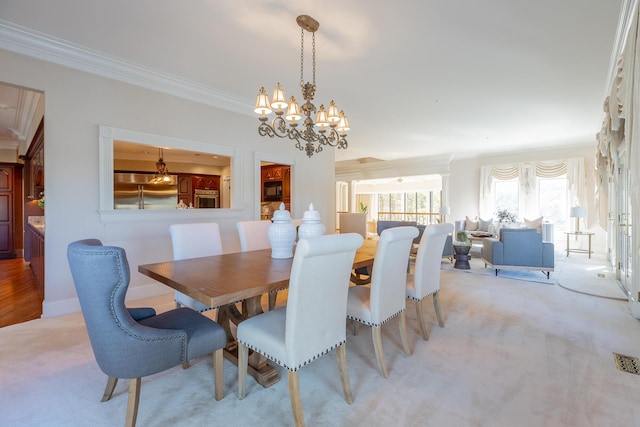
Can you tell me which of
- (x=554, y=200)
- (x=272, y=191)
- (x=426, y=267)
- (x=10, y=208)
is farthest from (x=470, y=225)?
(x=10, y=208)

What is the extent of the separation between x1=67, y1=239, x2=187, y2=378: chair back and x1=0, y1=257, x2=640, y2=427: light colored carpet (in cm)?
40

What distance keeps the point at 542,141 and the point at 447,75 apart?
15.8ft

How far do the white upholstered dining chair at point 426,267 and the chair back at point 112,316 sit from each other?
1.81 m

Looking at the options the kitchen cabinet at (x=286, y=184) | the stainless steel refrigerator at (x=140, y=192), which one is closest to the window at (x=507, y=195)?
the kitchen cabinet at (x=286, y=184)

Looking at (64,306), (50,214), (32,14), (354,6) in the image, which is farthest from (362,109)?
(64,306)

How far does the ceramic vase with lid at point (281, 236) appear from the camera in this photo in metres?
2.33

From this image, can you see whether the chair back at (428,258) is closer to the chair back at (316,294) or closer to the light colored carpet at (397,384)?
the light colored carpet at (397,384)

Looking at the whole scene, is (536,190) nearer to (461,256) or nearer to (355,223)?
(461,256)

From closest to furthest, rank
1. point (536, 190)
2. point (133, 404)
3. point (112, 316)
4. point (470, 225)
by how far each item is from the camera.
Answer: point (112, 316), point (133, 404), point (536, 190), point (470, 225)

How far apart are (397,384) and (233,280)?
3.90 feet

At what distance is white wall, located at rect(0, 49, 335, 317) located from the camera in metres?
2.88

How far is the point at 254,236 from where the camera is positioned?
3.14 metres

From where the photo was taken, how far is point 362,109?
15.2 feet

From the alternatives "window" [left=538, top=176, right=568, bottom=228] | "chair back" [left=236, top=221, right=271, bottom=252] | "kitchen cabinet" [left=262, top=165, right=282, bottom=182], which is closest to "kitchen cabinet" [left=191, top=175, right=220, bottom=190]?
"kitchen cabinet" [left=262, top=165, right=282, bottom=182]
